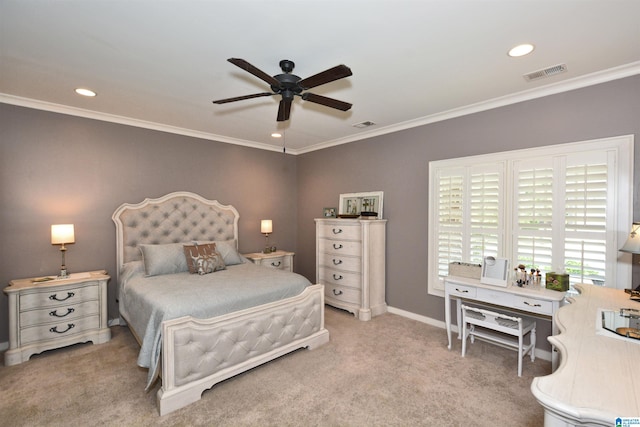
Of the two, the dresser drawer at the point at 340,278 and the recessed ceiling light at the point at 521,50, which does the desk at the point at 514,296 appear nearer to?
the dresser drawer at the point at 340,278

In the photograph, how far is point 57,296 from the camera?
298cm

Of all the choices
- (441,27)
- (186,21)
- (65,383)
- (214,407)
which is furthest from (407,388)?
(186,21)

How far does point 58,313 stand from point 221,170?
2582mm

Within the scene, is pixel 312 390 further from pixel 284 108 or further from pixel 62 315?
pixel 62 315

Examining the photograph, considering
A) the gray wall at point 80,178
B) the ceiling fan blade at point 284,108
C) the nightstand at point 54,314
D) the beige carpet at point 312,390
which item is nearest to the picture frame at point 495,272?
the beige carpet at point 312,390

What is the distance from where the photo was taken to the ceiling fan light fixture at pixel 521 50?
2086 millimetres

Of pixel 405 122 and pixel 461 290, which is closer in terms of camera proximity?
pixel 461 290

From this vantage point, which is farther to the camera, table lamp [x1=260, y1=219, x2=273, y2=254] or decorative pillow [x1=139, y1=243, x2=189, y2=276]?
table lamp [x1=260, y1=219, x2=273, y2=254]

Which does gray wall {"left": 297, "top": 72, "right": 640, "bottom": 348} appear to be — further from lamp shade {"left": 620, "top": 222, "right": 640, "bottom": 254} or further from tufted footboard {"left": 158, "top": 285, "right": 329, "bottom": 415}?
tufted footboard {"left": 158, "top": 285, "right": 329, "bottom": 415}

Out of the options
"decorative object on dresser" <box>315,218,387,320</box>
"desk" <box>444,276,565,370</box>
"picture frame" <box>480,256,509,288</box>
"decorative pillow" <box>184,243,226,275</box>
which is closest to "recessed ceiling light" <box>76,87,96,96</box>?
"decorative pillow" <box>184,243,226,275</box>

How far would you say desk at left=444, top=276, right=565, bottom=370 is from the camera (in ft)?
8.04

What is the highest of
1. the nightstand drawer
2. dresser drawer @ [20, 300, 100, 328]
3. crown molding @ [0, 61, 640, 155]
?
crown molding @ [0, 61, 640, 155]

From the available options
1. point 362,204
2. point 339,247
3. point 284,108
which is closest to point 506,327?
point 339,247

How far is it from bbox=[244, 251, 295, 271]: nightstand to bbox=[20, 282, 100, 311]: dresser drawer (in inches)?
77.4
